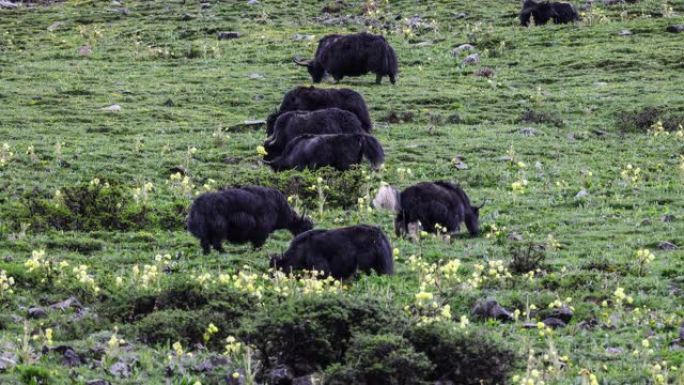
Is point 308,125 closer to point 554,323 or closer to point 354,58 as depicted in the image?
point 354,58

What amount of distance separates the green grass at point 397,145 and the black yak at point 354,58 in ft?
1.33

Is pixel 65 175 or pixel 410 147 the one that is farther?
pixel 410 147

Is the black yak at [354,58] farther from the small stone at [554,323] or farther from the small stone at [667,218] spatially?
the small stone at [554,323]

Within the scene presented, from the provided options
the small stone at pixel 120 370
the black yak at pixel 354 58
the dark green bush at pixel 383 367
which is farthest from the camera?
the black yak at pixel 354 58

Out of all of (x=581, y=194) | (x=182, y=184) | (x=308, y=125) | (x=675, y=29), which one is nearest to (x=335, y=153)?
(x=308, y=125)

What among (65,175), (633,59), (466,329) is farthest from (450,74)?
(466,329)

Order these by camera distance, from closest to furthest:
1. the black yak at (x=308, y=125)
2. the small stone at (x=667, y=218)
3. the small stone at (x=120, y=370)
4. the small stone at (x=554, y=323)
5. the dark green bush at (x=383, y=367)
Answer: the dark green bush at (x=383, y=367) → the small stone at (x=120, y=370) → the small stone at (x=554, y=323) → the small stone at (x=667, y=218) → the black yak at (x=308, y=125)

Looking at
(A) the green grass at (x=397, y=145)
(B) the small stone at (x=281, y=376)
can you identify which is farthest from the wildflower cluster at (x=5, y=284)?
(B) the small stone at (x=281, y=376)

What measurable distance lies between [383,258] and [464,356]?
457 cm

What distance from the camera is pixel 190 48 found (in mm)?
35312

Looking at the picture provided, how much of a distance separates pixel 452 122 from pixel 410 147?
3.23 metres

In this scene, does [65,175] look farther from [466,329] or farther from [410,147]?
[466,329]

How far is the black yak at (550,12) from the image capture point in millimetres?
37000

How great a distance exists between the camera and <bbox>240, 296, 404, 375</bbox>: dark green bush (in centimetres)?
982
